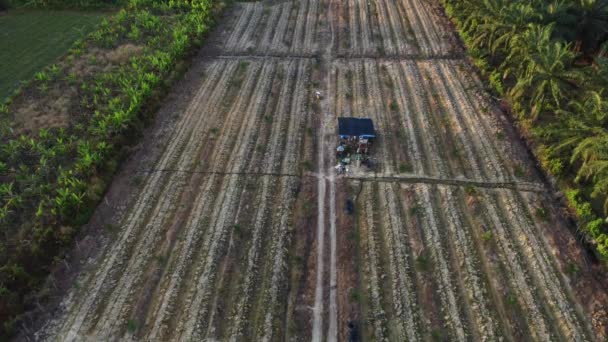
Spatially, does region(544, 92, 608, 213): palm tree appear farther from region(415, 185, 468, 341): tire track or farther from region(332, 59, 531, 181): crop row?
region(415, 185, 468, 341): tire track

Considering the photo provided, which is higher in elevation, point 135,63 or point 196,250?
point 135,63

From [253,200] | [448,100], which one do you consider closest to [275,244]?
[253,200]

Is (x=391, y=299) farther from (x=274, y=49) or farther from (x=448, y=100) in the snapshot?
(x=274, y=49)

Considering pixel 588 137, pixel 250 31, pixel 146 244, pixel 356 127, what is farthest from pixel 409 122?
pixel 250 31

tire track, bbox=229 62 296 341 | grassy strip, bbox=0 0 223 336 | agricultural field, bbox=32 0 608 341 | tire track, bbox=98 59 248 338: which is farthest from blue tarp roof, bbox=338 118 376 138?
grassy strip, bbox=0 0 223 336

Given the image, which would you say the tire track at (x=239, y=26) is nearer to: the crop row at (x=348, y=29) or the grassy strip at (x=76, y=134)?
the crop row at (x=348, y=29)

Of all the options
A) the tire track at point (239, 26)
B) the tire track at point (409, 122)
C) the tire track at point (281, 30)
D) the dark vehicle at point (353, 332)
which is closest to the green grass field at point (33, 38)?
the tire track at point (239, 26)

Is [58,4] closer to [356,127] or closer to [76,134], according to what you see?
[76,134]
